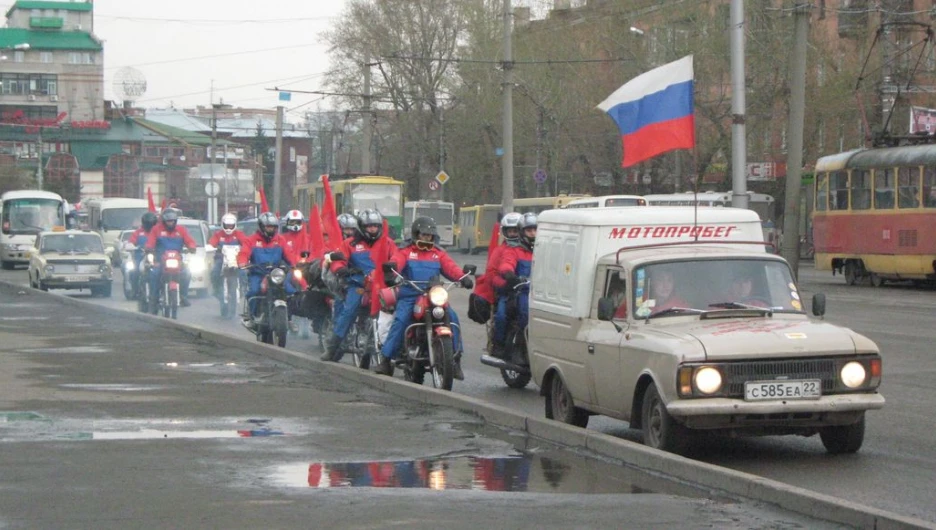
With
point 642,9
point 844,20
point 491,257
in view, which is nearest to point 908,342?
point 491,257

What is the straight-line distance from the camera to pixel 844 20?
57.1 meters

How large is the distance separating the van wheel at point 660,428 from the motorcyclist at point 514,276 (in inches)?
190

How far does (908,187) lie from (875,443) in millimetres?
25229

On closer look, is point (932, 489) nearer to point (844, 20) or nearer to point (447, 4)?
point (844, 20)

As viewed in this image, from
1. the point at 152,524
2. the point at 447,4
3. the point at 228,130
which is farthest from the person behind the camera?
the point at 228,130

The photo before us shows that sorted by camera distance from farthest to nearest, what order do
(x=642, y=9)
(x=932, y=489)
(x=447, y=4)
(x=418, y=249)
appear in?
1. (x=447, y=4)
2. (x=642, y=9)
3. (x=418, y=249)
4. (x=932, y=489)

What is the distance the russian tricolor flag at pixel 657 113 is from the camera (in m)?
15.6

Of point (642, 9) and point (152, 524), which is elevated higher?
point (642, 9)

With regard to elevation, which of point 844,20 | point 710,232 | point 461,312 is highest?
point 844,20

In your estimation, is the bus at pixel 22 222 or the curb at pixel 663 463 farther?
the bus at pixel 22 222

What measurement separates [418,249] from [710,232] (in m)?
3.20

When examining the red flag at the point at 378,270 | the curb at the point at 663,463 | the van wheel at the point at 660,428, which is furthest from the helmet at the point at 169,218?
the van wheel at the point at 660,428

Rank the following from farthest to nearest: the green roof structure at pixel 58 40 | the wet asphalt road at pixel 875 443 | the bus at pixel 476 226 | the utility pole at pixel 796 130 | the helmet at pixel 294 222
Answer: the green roof structure at pixel 58 40 → the bus at pixel 476 226 → the utility pole at pixel 796 130 → the helmet at pixel 294 222 → the wet asphalt road at pixel 875 443

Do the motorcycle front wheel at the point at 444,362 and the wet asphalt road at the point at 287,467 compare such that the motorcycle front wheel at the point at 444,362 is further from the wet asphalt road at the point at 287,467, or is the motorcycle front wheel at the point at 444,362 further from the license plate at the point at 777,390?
the license plate at the point at 777,390
